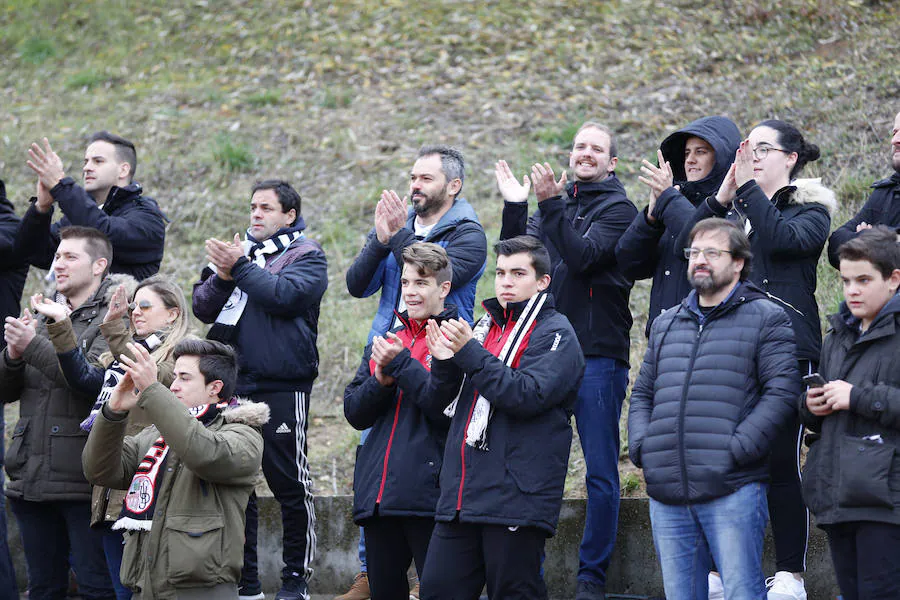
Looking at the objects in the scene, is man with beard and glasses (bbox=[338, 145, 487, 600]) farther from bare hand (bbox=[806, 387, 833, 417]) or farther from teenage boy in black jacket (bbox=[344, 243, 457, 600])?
bare hand (bbox=[806, 387, 833, 417])

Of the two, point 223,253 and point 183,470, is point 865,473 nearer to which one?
point 183,470

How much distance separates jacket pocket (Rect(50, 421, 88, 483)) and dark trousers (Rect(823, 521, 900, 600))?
12.7 feet

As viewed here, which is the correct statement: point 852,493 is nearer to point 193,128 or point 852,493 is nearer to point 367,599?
point 367,599

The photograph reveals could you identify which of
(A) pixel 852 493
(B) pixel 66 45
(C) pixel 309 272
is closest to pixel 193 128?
(B) pixel 66 45

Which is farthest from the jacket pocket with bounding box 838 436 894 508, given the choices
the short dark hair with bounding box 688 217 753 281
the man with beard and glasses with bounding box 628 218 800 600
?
the short dark hair with bounding box 688 217 753 281

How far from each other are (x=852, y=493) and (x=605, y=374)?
183cm

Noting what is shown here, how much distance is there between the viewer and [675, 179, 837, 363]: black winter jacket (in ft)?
17.2

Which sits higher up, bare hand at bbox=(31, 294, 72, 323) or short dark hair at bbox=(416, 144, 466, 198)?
short dark hair at bbox=(416, 144, 466, 198)

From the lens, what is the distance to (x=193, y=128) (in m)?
12.4

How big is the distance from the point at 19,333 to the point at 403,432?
222cm

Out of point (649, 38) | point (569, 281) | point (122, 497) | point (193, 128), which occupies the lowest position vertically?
point (122, 497)

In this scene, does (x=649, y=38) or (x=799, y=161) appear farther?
(x=649, y=38)

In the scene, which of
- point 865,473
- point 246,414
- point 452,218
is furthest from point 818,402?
point 246,414

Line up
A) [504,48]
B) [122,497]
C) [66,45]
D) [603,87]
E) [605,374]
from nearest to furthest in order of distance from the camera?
[122,497]
[605,374]
[603,87]
[504,48]
[66,45]
